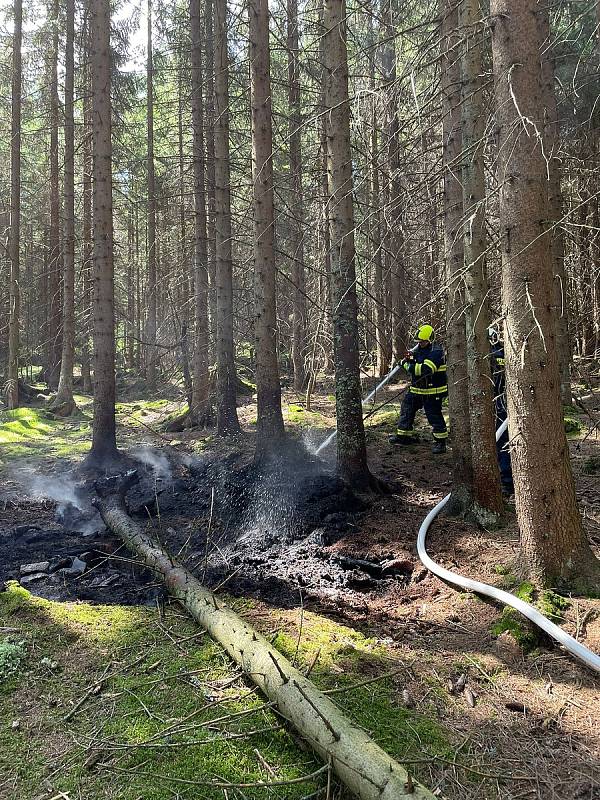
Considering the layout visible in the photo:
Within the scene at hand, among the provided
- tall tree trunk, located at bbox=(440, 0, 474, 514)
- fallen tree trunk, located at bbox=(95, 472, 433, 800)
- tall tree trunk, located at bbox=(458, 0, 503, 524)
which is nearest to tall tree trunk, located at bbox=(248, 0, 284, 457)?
→ tall tree trunk, located at bbox=(440, 0, 474, 514)

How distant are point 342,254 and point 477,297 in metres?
1.95

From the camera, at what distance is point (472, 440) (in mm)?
5668

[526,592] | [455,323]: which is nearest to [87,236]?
[455,323]

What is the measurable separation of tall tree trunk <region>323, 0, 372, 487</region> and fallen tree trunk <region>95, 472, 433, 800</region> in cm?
297

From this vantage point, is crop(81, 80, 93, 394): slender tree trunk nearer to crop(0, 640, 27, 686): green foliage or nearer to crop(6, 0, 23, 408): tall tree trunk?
crop(6, 0, 23, 408): tall tree trunk

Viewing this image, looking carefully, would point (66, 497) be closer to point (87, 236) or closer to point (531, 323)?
point (531, 323)

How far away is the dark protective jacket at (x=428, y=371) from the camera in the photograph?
9430 mm

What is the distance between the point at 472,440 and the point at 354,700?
3219 millimetres

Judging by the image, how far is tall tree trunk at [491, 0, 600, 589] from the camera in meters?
3.71

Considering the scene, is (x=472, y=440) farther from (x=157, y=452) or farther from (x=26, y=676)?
(x=157, y=452)

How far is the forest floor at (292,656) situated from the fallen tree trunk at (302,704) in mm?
127

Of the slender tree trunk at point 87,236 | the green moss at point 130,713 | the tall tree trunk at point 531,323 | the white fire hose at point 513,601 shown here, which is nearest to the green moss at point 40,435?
the slender tree trunk at point 87,236

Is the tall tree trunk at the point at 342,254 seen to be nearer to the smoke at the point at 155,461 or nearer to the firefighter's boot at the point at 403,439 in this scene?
the firefighter's boot at the point at 403,439

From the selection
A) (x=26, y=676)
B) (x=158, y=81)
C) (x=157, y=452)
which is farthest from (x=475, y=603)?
(x=158, y=81)
